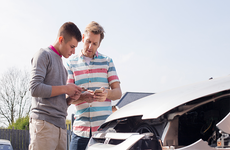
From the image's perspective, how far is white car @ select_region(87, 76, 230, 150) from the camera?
131 centimetres

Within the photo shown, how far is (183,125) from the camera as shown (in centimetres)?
154

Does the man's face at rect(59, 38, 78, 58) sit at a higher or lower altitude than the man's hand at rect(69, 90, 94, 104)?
higher

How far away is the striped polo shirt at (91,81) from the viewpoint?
81.9 inches

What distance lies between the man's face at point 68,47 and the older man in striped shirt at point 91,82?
324mm

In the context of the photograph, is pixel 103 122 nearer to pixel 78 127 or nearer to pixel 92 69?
pixel 78 127

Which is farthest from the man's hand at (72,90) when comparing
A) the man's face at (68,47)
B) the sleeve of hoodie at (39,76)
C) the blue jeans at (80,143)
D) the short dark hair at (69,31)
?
the blue jeans at (80,143)

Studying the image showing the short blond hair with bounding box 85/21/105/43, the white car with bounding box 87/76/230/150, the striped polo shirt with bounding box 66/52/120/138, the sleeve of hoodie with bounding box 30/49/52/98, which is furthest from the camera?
the short blond hair with bounding box 85/21/105/43

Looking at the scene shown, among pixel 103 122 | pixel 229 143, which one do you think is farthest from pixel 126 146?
pixel 103 122

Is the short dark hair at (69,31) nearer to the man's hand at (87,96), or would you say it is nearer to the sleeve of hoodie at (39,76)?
the sleeve of hoodie at (39,76)

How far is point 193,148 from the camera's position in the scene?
3.98 feet

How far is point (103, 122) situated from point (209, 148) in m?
1.04

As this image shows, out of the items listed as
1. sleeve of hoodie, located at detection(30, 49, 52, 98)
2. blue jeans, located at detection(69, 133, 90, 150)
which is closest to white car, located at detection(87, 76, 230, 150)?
blue jeans, located at detection(69, 133, 90, 150)

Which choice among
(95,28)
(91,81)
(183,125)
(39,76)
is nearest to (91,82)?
(91,81)

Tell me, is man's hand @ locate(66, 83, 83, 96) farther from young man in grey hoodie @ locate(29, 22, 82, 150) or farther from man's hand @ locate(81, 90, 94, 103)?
man's hand @ locate(81, 90, 94, 103)
